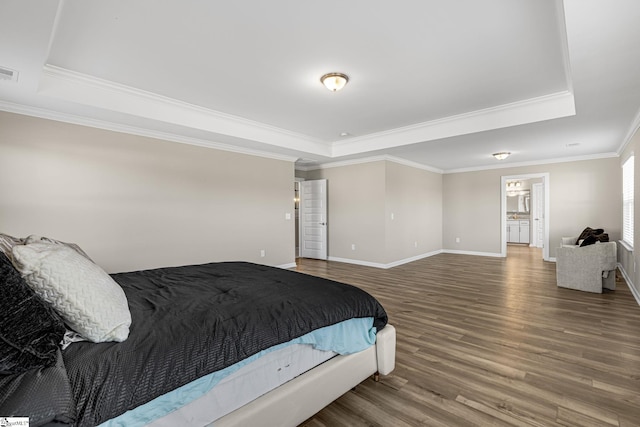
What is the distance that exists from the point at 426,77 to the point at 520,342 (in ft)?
9.03

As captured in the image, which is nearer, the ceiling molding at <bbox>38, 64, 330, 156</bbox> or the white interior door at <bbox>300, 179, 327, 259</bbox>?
the ceiling molding at <bbox>38, 64, 330, 156</bbox>

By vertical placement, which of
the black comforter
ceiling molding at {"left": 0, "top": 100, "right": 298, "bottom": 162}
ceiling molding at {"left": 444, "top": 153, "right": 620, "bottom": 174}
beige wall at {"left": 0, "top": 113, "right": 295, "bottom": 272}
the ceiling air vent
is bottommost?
the black comforter

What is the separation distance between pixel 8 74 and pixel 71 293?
107 inches

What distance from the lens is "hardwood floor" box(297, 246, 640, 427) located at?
1835mm

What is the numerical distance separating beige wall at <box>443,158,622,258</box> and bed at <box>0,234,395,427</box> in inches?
269

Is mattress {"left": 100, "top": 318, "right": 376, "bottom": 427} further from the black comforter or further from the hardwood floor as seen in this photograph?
the hardwood floor

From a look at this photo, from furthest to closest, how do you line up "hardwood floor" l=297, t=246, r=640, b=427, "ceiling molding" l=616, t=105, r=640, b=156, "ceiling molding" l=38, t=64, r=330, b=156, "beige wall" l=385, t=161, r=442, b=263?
1. "beige wall" l=385, t=161, r=442, b=263
2. "ceiling molding" l=616, t=105, r=640, b=156
3. "ceiling molding" l=38, t=64, r=330, b=156
4. "hardwood floor" l=297, t=246, r=640, b=427

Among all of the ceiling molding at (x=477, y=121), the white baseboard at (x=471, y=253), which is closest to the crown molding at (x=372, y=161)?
the ceiling molding at (x=477, y=121)

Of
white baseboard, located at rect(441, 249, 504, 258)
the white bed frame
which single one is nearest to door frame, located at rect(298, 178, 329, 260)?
white baseboard, located at rect(441, 249, 504, 258)

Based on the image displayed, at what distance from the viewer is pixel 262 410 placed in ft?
4.91

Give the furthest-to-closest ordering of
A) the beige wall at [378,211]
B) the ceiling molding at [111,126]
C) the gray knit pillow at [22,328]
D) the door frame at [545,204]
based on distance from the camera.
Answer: the door frame at [545,204], the beige wall at [378,211], the ceiling molding at [111,126], the gray knit pillow at [22,328]

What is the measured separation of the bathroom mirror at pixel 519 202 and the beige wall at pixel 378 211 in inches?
188

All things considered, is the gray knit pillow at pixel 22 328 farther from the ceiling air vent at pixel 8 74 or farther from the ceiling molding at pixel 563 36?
the ceiling molding at pixel 563 36

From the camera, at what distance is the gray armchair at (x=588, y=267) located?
→ 432cm
